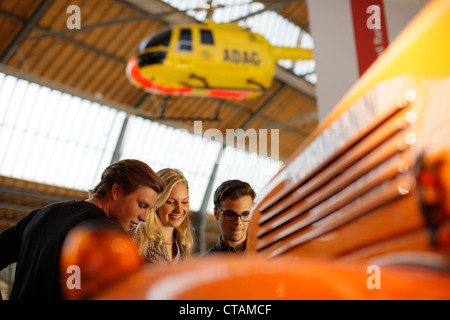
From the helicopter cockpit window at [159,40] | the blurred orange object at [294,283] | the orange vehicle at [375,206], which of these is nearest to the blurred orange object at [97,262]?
the orange vehicle at [375,206]

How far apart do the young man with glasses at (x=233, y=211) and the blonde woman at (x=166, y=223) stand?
0.84 feet

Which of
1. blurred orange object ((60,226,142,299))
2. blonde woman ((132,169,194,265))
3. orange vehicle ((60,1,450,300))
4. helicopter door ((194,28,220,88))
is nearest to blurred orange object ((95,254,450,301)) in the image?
orange vehicle ((60,1,450,300))

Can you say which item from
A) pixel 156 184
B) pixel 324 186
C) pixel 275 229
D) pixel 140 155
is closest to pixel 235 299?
pixel 324 186

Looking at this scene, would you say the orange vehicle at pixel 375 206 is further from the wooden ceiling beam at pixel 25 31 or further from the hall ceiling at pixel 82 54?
the wooden ceiling beam at pixel 25 31

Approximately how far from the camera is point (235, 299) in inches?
29.5

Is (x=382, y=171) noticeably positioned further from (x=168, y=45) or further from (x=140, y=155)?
(x=140, y=155)

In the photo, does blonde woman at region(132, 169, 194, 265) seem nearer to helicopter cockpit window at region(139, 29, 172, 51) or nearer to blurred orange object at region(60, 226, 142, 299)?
blurred orange object at region(60, 226, 142, 299)

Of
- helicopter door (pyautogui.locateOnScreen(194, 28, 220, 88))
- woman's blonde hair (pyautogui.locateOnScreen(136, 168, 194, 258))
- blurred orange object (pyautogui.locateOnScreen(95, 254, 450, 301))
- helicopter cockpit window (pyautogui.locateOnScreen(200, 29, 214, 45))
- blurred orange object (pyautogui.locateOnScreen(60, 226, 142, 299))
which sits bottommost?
blurred orange object (pyautogui.locateOnScreen(95, 254, 450, 301))

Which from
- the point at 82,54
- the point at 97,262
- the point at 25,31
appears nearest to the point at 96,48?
the point at 82,54

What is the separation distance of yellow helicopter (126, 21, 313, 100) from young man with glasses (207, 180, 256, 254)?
4.39 m

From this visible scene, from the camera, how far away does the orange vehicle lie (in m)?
0.76

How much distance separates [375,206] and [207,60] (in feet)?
21.1

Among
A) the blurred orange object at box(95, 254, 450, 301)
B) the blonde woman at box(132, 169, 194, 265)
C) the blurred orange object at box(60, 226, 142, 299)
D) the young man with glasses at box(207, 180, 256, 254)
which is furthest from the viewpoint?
the young man with glasses at box(207, 180, 256, 254)

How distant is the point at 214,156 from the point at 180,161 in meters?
1.31
